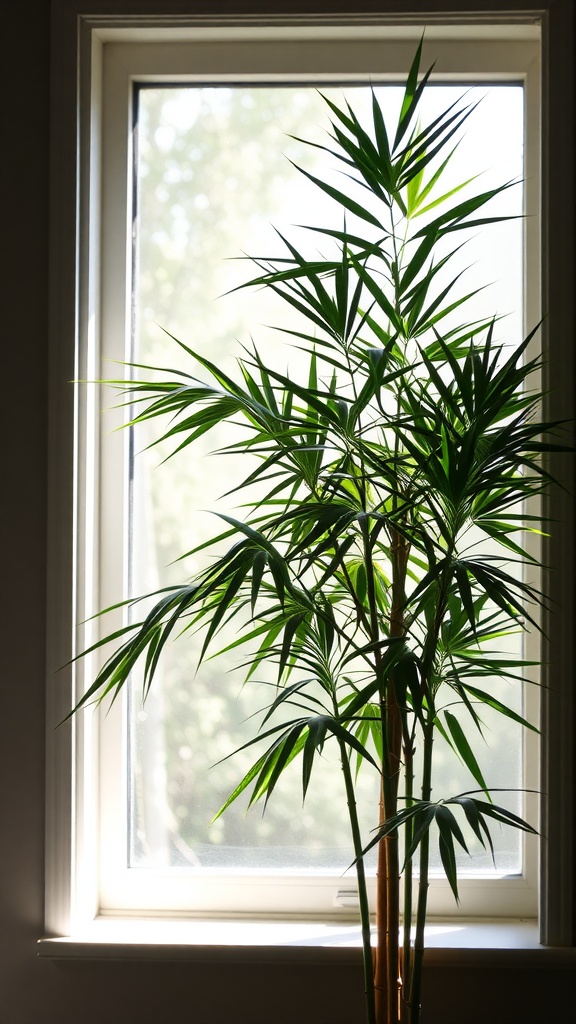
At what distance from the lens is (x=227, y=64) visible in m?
1.78

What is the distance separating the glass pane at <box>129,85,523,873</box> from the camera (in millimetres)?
1781

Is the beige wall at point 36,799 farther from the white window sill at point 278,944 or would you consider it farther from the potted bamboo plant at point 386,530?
the potted bamboo plant at point 386,530

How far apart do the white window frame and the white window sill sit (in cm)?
5

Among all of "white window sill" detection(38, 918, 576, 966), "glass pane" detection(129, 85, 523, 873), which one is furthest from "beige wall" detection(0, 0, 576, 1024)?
"glass pane" detection(129, 85, 523, 873)

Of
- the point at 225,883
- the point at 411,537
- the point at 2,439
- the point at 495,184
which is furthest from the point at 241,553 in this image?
the point at 495,184

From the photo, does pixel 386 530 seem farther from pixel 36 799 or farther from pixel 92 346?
pixel 36 799

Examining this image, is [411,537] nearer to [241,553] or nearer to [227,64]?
[241,553]

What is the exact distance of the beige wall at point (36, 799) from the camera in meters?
1.63

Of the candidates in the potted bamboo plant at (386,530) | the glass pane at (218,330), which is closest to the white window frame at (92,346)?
the glass pane at (218,330)

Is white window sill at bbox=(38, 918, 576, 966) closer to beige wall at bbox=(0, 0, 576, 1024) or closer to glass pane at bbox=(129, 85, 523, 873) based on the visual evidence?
beige wall at bbox=(0, 0, 576, 1024)

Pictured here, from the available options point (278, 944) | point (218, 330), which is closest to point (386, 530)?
point (218, 330)

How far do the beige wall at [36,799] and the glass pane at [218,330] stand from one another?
0.20m

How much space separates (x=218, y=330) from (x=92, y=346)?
0.86ft

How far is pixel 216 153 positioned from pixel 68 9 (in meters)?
0.38
